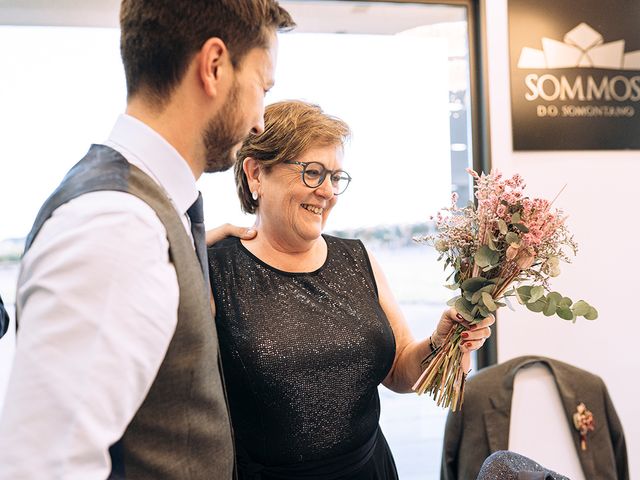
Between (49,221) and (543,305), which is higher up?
(49,221)

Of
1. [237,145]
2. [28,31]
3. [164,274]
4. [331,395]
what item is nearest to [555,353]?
[331,395]

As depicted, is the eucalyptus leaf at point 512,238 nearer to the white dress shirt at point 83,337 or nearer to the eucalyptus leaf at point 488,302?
the eucalyptus leaf at point 488,302

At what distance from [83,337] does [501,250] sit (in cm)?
105

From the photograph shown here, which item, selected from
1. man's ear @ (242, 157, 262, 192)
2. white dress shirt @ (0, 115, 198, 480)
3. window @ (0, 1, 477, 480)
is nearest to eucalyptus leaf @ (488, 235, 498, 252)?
man's ear @ (242, 157, 262, 192)

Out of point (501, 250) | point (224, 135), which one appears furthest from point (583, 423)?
point (224, 135)

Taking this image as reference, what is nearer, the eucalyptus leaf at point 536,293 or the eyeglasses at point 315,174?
the eucalyptus leaf at point 536,293

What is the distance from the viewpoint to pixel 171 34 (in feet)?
3.02

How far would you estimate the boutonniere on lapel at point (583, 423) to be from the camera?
2.29m

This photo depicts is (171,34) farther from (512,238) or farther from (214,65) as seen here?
(512,238)

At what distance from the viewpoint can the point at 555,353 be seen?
106 inches

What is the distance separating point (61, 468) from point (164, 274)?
25 cm

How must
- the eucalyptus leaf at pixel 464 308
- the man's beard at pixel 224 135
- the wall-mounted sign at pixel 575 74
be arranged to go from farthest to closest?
the wall-mounted sign at pixel 575 74 < the eucalyptus leaf at pixel 464 308 < the man's beard at pixel 224 135

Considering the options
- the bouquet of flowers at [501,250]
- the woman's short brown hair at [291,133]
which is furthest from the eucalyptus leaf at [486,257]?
the woman's short brown hair at [291,133]

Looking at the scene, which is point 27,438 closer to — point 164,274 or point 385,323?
point 164,274
